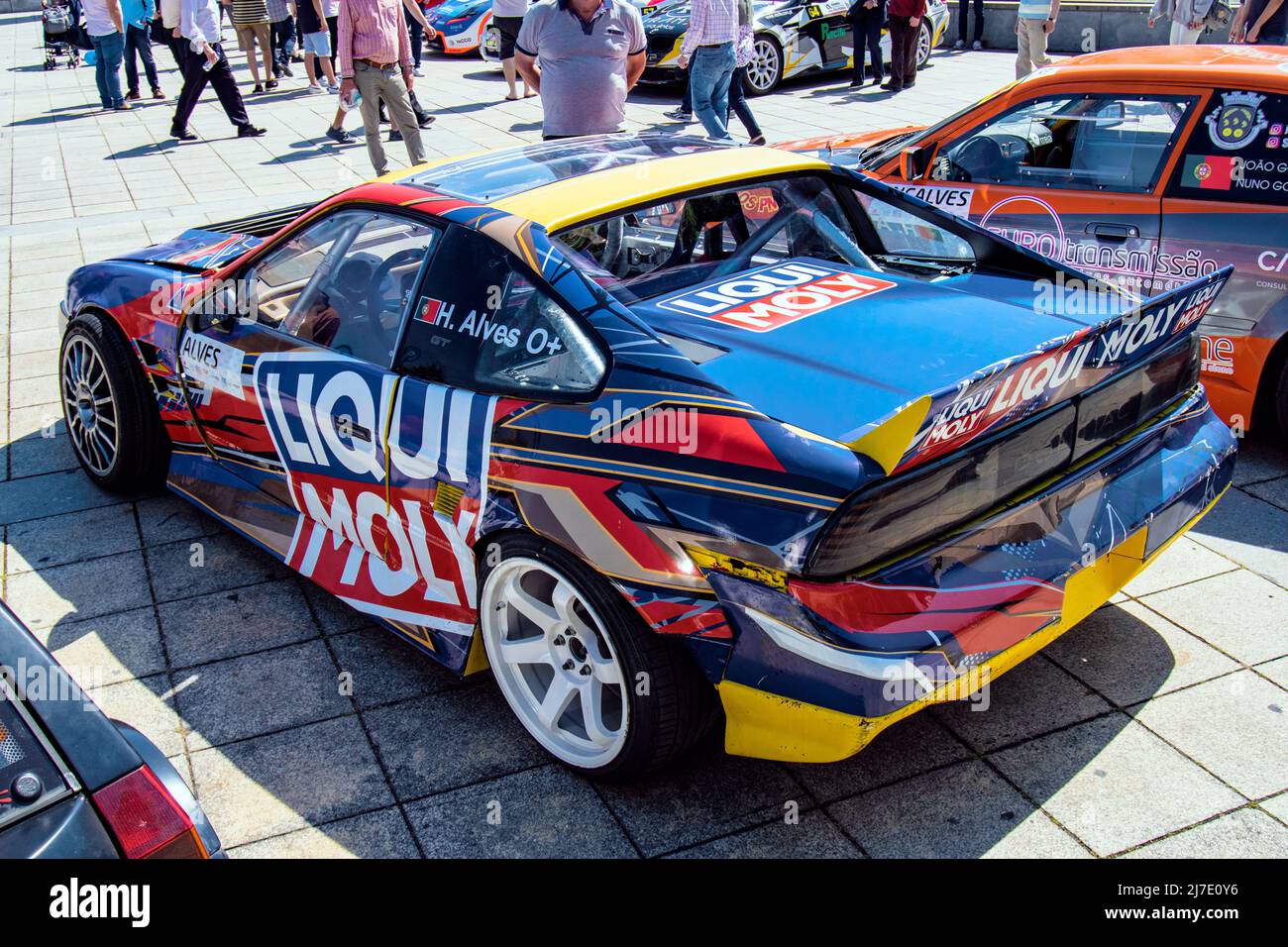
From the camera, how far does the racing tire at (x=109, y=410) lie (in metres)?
4.64

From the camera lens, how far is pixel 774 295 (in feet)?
11.3

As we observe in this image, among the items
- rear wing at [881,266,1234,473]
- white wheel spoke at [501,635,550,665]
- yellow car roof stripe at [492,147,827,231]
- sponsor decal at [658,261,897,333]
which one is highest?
yellow car roof stripe at [492,147,827,231]

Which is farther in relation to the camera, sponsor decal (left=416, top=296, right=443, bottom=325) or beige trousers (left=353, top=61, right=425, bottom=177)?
beige trousers (left=353, top=61, right=425, bottom=177)

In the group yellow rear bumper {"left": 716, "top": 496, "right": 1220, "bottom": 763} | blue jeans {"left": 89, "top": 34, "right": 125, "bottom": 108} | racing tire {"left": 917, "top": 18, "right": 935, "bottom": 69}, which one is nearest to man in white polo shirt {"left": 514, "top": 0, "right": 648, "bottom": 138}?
yellow rear bumper {"left": 716, "top": 496, "right": 1220, "bottom": 763}

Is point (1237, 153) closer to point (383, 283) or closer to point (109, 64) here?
point (383, 283)

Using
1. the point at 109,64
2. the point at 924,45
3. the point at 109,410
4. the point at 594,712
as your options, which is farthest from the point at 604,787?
the point at 109,64

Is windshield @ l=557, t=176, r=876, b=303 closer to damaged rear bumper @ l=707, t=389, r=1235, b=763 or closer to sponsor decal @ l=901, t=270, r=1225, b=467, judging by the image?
sponsor decal @ l=901, t=270, r=1225, b=467

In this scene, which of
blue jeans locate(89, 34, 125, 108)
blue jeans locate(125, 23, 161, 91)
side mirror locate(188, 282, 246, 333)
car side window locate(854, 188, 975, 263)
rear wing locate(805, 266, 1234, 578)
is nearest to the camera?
rear wing locate(805, 266, 1234, 578)

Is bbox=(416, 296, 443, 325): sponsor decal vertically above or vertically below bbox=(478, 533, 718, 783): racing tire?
above

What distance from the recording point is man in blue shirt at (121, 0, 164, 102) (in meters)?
15.6

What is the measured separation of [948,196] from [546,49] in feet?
8.39

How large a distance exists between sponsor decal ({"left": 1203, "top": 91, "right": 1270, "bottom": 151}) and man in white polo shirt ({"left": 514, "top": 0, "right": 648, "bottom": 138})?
327 centimetres
